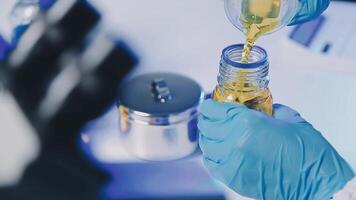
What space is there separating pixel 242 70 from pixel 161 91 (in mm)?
242

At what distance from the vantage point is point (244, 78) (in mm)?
527

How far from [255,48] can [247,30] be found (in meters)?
0.02

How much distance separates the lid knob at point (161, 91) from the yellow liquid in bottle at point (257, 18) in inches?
8.3

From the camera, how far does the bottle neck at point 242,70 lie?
1.70ft

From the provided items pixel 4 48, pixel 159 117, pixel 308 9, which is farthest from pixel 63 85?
pixel 308 9

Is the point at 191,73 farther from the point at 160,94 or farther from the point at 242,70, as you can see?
the point at 242,70

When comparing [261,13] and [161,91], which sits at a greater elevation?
[261,13]

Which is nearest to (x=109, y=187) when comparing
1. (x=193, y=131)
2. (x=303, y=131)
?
(x=193, y=131)

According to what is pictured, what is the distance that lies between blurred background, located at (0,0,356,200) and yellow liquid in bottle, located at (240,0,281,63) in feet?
0.76

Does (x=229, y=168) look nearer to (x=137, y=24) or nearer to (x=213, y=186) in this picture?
(x=213, y=186)

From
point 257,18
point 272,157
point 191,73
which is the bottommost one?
point 191,73

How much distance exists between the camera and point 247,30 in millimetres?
551

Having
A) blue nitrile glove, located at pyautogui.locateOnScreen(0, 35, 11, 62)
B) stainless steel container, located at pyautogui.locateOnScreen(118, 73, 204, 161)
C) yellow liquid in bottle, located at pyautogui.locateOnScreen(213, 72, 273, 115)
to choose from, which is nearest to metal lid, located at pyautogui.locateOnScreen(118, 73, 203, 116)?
stainless steel container, located at pyautogui.locateOnScreen(118, 73, 204, 161)

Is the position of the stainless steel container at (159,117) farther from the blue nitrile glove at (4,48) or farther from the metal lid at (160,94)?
the blue nitrile glove at (4,48)
